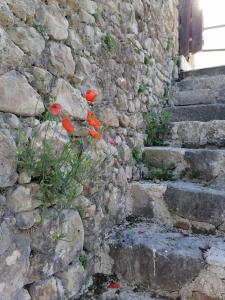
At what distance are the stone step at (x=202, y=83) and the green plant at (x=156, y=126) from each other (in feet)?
2.68

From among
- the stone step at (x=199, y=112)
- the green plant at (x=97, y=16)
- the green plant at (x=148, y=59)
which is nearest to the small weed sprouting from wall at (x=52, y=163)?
the green plant at (x=97, y=16)

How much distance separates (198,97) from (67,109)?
210cm

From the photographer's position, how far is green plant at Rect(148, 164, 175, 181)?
7.36 ft

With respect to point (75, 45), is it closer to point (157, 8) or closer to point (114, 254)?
point (114, 254)

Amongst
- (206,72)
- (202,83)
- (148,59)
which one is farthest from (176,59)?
(148,59)

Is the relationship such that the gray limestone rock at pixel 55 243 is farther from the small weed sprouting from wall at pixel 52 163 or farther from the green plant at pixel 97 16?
the green plant at pixel 97 16

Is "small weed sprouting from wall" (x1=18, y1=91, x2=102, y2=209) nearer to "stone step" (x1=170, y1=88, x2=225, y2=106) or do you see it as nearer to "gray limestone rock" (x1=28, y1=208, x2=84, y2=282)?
"gray limestone rock" (x1=28, y1=208, x2=84, y2=282)

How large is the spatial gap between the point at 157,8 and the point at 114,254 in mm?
2231

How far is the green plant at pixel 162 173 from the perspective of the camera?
2242 millimetres

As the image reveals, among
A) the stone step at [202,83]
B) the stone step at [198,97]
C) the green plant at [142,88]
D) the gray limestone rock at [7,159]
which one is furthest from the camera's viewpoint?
the stone step at [202,83]

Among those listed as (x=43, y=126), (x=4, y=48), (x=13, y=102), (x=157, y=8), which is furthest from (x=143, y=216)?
(x=157, y=8)

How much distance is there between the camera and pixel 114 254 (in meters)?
1.73

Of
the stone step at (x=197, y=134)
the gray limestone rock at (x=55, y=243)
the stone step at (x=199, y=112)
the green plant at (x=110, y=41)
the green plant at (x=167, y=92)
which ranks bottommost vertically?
the gray limestone rock at (x=55, y=243)

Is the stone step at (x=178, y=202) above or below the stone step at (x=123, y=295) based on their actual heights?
above
